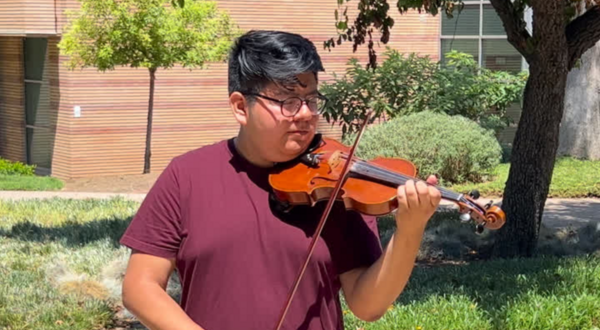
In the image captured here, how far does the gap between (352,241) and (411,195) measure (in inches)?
11.6

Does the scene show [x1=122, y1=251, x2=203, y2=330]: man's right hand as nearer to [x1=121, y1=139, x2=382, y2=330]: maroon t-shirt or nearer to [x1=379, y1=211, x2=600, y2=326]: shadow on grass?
[x1=121, y1=139, x2=382, y2=330]: maroon t-shirt

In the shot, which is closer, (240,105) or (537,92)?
(240,105)

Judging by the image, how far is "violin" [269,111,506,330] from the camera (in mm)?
2330

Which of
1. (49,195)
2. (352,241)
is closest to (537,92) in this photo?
(352,241)

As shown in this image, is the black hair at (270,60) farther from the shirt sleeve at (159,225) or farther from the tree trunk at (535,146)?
the tree trunk at (535,146)

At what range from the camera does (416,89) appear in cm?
1537

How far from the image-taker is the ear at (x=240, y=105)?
243 cm

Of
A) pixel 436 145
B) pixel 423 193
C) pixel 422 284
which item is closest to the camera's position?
pixel 423 193

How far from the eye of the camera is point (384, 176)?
238cm

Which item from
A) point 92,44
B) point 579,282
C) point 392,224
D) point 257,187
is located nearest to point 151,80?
point 92,44

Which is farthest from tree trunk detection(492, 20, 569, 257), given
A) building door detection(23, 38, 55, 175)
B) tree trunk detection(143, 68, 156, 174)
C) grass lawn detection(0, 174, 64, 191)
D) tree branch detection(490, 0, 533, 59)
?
building door detection(23, 38, 55, 175)

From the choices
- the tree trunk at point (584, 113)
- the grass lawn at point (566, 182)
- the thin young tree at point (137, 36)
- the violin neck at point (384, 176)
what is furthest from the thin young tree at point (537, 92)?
the tree trunk at point (584, 113)

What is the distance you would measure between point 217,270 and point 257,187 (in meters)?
0.22

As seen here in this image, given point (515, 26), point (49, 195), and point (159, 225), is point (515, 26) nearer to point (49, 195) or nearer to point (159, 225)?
point (159, 225)
